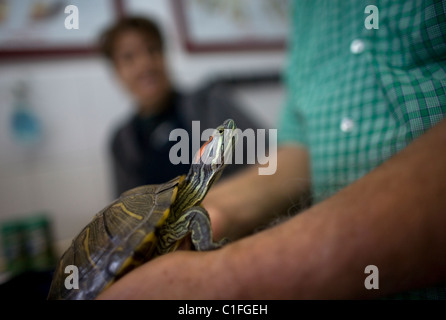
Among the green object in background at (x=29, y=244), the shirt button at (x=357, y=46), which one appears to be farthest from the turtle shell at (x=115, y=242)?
the green object in background at (x=29, y=244)

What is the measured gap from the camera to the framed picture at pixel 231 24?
163 cm

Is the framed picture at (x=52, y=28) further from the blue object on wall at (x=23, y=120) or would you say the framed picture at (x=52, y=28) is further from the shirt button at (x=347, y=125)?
the shirt button at (x=347, y=125)

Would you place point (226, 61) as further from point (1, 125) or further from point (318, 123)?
point (318, 123)

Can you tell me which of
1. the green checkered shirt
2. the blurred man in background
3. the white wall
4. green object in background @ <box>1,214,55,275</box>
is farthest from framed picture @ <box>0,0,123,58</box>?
the green checkered shirt

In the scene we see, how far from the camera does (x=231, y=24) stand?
169 centimetres

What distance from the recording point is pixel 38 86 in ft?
4.59

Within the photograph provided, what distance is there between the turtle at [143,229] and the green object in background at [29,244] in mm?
648

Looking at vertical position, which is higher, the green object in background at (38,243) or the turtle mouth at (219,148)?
the turtle mouth at (219,148)

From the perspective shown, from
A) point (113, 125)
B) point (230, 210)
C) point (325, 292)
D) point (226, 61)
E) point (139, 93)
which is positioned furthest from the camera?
point (226, 61)

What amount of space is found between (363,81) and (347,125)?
0.07 m

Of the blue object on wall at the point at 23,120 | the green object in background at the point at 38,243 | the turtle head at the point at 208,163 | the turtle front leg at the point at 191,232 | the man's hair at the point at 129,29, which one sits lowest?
the green object in background at the point at 38,243
